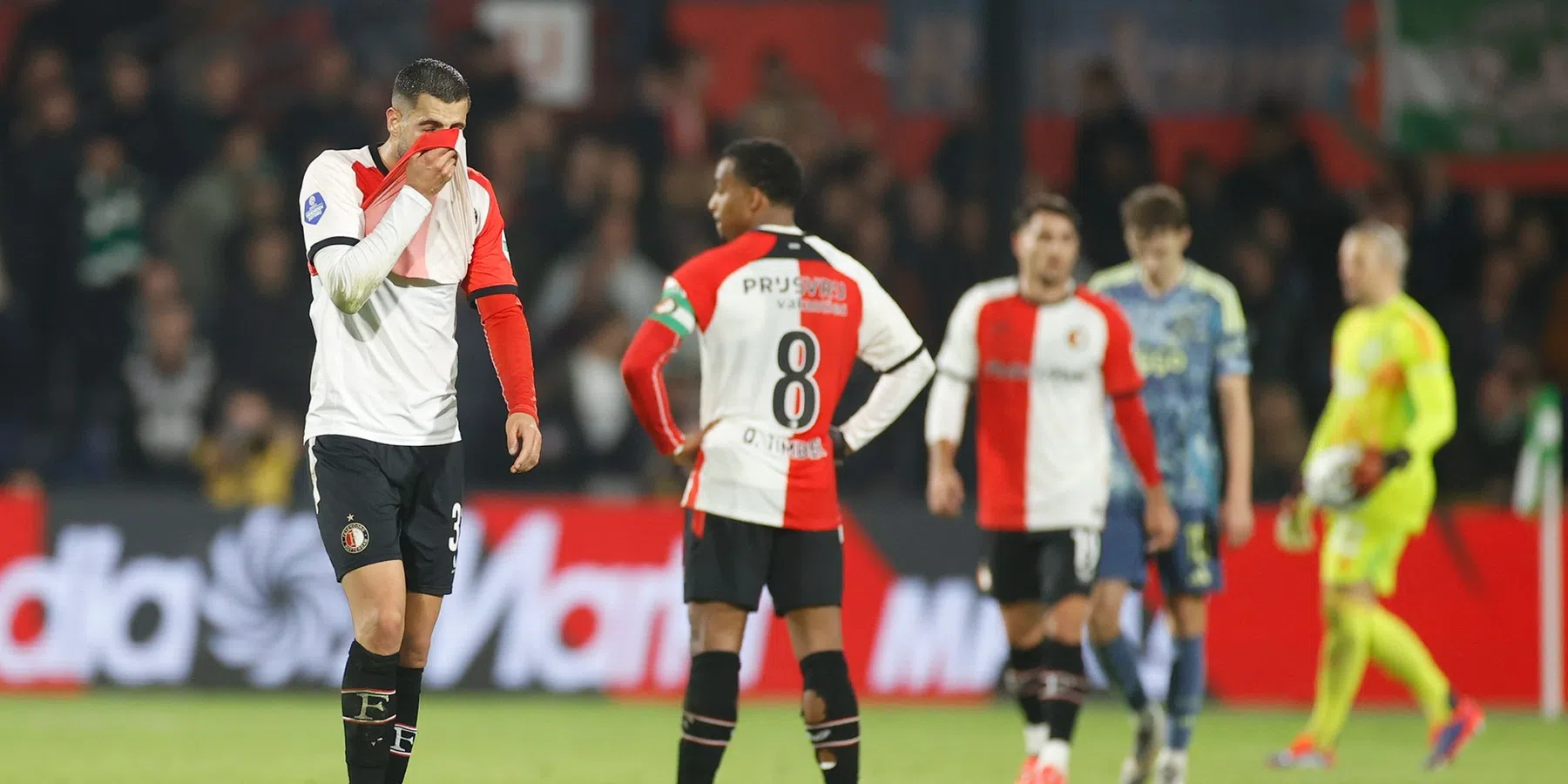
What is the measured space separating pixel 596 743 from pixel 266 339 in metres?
4.11

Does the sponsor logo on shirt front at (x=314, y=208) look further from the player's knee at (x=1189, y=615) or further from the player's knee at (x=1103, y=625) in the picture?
the player's knee at (x=1189, y=615)

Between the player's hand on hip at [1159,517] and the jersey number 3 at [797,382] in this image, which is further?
the player's hand on hip at [1159,517]

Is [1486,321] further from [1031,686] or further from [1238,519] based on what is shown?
[1031,686]

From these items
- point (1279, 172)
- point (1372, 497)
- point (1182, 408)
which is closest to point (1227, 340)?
point (1182, 408)

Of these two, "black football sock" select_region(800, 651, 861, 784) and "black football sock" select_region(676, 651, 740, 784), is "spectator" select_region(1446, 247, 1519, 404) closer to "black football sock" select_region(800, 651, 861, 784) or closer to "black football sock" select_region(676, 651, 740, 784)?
"black football sock" select_region(800, 651, 861, 784)

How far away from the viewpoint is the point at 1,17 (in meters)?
15.5

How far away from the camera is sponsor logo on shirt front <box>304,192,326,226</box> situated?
19.1 ft

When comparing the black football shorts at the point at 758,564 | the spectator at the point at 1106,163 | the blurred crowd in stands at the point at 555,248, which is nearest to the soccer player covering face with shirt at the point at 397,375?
the black football shorts at the point at 758,564

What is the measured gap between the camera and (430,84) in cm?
587

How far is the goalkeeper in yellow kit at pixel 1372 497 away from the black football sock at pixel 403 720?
438cm

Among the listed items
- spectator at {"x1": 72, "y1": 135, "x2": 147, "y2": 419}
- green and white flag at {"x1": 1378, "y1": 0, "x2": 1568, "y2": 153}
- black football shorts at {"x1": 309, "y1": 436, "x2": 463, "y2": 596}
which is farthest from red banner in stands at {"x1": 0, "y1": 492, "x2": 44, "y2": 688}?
green and white flag at {"x1": 1378, "y1": 0, "x2": 1568, "y2": 153}

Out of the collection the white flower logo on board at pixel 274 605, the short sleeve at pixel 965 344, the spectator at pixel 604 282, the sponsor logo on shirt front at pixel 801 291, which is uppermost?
the spectator at pixel 604 282

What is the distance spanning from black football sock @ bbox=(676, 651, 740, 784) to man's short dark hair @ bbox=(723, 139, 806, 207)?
4.57 feet

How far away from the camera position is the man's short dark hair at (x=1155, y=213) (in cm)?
834
